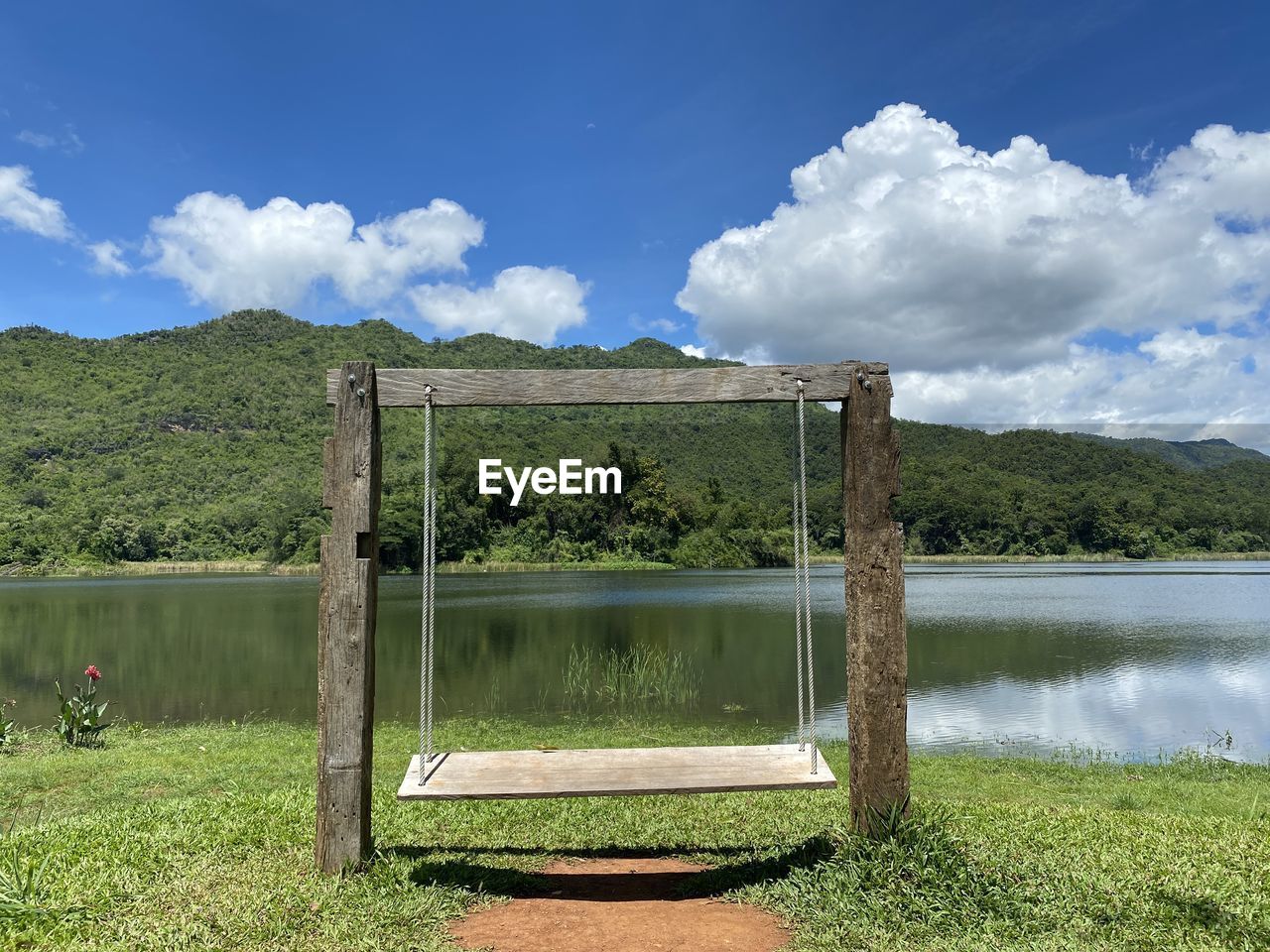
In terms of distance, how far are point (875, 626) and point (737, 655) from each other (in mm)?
11914

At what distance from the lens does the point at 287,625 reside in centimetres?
2008

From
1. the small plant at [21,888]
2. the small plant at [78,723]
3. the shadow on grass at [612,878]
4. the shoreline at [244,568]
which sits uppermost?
the small plant at [21,888]

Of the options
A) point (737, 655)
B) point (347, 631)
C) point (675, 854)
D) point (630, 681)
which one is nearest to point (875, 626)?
point (675, 854)

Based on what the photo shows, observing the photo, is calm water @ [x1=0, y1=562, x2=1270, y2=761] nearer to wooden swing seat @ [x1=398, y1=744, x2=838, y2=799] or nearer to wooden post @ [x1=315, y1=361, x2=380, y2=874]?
wooden swing seat @ [x1=398, y1=744, x2=838, y2=799]

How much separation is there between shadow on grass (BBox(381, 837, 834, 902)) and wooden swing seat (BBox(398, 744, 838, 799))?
497 millimetres

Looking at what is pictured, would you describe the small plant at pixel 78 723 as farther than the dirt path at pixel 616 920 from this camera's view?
Yes

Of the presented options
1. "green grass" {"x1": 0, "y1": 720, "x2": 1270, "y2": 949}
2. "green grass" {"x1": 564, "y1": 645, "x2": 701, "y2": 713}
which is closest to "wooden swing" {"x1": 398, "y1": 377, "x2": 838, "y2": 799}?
"green grass" {"x1": 0, "y1": 720, "x2": 1270, "y2": 949}

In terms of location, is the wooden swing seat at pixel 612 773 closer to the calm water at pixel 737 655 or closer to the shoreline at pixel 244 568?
the calm water at pixel 737 655

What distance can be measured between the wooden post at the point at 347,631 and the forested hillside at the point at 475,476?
33.7 meters

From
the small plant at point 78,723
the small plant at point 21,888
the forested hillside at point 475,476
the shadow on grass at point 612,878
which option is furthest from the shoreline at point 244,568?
the small plant at point 21,888

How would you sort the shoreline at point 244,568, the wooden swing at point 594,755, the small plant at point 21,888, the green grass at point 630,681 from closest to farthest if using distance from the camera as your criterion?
1. the small plant at point 21,888
2. the wooden swing at point 594,755
3. the green grass at point 630,681
4. the shoreline at point 244,568

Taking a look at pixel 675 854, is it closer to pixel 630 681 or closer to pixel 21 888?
pixel 21 888

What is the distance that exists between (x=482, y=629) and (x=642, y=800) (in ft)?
46.7

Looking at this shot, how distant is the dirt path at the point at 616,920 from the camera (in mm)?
3260
